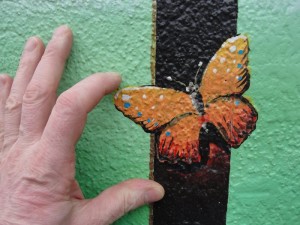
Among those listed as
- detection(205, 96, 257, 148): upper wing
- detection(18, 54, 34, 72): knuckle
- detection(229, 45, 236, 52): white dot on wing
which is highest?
detection(229, 45, 236, 52): white dot on wing

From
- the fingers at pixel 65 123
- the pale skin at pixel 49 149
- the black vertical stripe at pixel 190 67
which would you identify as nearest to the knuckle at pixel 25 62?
the pale skin at pixel 49 149

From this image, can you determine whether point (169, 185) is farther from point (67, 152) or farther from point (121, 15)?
point (121, 15)

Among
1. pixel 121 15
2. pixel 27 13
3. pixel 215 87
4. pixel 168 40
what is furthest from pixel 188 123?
pixel 27 13

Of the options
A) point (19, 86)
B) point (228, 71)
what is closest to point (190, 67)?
point (228, 71)

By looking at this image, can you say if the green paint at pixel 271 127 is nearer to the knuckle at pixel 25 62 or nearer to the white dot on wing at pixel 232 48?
the white dot on wing at pixel 232 48

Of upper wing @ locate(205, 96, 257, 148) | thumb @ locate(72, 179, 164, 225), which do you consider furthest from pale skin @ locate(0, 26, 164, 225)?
upper wing @ locate(205, 96, 257, 148)

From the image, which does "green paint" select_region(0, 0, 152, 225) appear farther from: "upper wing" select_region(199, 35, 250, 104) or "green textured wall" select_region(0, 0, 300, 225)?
"upper wing" select_region(199, 35, 250, 104)
